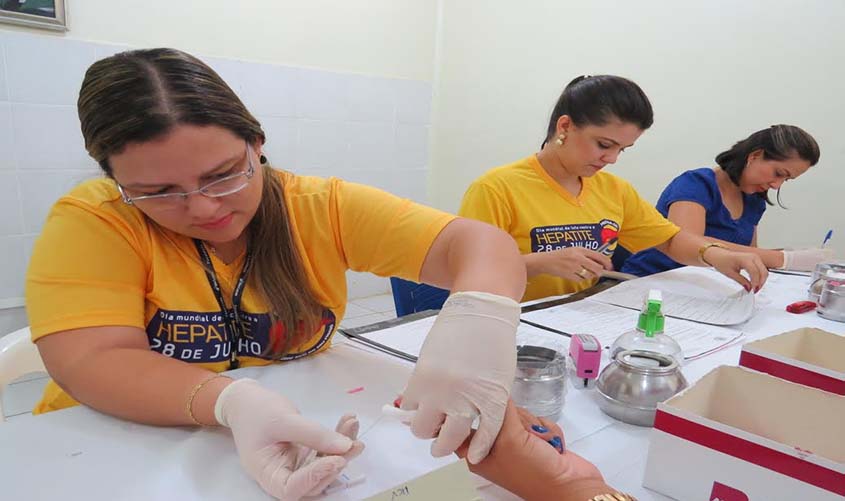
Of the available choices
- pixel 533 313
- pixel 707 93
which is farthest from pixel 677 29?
pixel 533 313

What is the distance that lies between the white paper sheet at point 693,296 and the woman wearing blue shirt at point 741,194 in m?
0.31

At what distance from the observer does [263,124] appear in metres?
2.60

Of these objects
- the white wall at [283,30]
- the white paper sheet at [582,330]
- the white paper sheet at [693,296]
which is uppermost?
the white wall at [283,30]

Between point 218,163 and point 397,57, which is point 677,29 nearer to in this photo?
point 397,57

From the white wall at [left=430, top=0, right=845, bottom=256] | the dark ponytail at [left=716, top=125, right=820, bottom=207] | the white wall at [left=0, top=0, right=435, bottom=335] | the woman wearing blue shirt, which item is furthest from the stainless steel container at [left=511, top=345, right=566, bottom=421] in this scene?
the white wall at [left=430, top=0, right=845, bottom=256]

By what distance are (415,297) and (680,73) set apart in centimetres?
172

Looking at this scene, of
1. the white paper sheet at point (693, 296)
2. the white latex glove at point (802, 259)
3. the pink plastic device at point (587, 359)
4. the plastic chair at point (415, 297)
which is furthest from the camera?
the white latex glove at point (802, 259)

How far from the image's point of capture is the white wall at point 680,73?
2.18m

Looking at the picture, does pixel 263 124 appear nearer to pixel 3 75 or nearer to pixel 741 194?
pixel 3 75

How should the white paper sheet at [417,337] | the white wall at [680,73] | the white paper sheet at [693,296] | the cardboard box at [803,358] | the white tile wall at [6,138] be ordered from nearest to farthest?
the cardboard box at [803,358] < the white paper sheet at [417,337] < the white paper sheet at [693,296] < the white tile wall at [6,138] < the white wall at [680,73]

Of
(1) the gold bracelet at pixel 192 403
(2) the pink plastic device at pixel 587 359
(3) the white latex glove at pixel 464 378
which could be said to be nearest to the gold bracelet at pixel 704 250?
(2) the pink plastic device at pixel 587 359

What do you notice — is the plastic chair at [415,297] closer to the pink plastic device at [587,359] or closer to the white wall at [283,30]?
the pink plastic device at [587,359]

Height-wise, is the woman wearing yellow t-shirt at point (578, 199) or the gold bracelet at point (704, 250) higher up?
the woman wearing yellow t-shirt at point (578, 199)

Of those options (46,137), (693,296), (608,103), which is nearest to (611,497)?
(693,296)
